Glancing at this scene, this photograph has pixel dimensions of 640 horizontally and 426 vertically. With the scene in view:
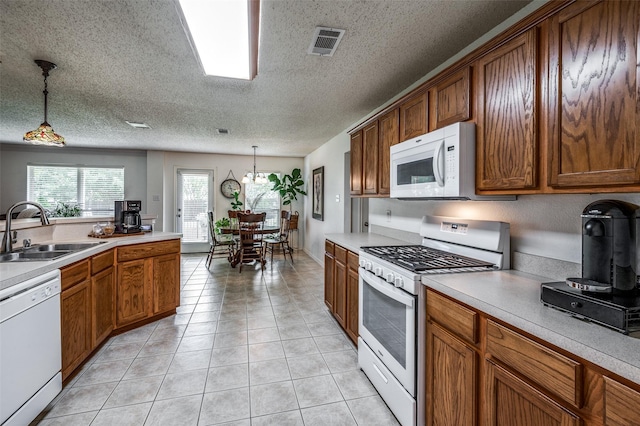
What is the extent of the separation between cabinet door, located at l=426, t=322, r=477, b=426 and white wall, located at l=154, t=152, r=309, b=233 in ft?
19.6

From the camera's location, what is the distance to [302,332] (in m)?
2.93

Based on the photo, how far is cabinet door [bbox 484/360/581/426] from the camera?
936 mm

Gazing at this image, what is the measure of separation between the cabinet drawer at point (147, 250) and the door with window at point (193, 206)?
3.95 m

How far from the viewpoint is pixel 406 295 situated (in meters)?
1.64

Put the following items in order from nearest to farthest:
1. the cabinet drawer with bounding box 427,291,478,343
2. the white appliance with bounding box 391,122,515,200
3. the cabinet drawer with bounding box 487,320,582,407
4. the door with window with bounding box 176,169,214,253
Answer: the cabinet drawer with bounding box 487,320,582,407 < the cabinet drawer with bounding box 427,291,478,343 < the white appliance with bounding box 391,122,515,200 < the door with window with bounding box 176,169,214,253

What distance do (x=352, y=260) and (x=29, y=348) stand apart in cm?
210

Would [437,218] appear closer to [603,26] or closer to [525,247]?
[525,247]

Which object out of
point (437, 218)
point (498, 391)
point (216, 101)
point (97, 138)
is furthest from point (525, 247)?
point (97, 138)

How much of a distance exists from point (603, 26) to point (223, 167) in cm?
692

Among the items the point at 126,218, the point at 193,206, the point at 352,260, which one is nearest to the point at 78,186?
the point at 193,206

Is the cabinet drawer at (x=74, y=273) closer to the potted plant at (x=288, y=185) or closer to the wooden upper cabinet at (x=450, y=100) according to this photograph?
the wooden upper cabinet at (x=450, y=100)

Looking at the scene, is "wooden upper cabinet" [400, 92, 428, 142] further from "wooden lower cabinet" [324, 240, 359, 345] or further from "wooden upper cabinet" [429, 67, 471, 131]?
"wooden lower cabinet" [324, 240, 359, 345]

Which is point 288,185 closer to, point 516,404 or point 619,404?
point 516,404

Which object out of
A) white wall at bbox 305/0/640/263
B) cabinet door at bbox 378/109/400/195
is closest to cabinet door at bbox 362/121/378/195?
cabinet door at bbox 378/109/400/195
